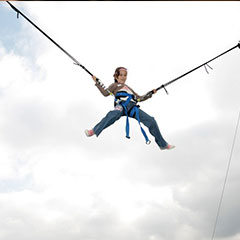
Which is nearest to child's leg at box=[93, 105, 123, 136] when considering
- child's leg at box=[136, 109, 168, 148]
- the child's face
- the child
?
the child

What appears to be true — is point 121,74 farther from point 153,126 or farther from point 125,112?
point 153,126

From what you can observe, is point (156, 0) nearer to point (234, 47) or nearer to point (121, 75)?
point (121, 75)

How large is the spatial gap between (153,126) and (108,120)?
1.04m

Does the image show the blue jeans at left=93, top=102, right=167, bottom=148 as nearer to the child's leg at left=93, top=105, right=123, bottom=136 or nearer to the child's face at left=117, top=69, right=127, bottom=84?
the child's leg at left=93, top=105, right=123, bottom=136

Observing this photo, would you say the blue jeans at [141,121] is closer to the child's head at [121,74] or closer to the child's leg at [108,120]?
the child's leg at [108,120]

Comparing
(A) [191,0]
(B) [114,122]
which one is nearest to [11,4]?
(B) [114,122]

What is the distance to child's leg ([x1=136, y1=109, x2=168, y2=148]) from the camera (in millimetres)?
7668

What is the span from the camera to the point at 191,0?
11.3 feet

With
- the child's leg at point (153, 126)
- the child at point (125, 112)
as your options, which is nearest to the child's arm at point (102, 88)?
the child at point (125, 112)

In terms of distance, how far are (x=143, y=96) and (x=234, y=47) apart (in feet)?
8.12

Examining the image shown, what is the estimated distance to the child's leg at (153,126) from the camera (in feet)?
25.2

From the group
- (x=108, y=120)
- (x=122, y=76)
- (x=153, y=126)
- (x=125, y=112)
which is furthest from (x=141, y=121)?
(x=122, y=76)

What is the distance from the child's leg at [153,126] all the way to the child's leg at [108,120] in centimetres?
53

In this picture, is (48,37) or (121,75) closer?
(48,37)
